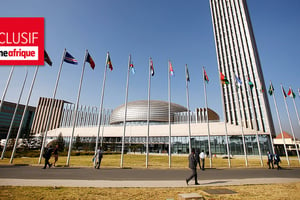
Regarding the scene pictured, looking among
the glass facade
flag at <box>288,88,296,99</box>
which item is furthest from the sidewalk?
the glass facade

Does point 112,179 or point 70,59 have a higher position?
point 70,59

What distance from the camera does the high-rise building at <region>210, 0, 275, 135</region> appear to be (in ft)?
174

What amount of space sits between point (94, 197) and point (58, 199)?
1.35 m

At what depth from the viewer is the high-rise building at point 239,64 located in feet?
174

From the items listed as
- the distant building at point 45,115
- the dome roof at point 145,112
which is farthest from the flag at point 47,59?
the distant building at point 45,115

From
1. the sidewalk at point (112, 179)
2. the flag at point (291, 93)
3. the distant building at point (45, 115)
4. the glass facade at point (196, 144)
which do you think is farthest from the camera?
the distant building at point (45, 115)

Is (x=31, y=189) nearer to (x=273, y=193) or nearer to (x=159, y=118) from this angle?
(x=273, y=193)

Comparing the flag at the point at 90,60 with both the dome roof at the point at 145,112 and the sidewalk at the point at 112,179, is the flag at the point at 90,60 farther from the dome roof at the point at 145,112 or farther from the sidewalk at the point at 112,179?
the dome roof at the point at 145,112

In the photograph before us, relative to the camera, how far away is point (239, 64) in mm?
58406

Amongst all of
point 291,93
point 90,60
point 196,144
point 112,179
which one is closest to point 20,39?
point 90,60

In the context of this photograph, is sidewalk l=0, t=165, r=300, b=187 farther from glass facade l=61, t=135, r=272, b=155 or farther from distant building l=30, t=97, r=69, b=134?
distant building l=30, t=97, r=69, b=134

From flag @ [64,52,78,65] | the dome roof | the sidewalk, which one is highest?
the dome roof

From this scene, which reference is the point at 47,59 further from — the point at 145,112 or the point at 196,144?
the point at 145,112

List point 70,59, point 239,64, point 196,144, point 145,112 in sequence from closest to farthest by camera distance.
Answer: point 70,59 < point 196,144 < point 239,64 < point 145,112
